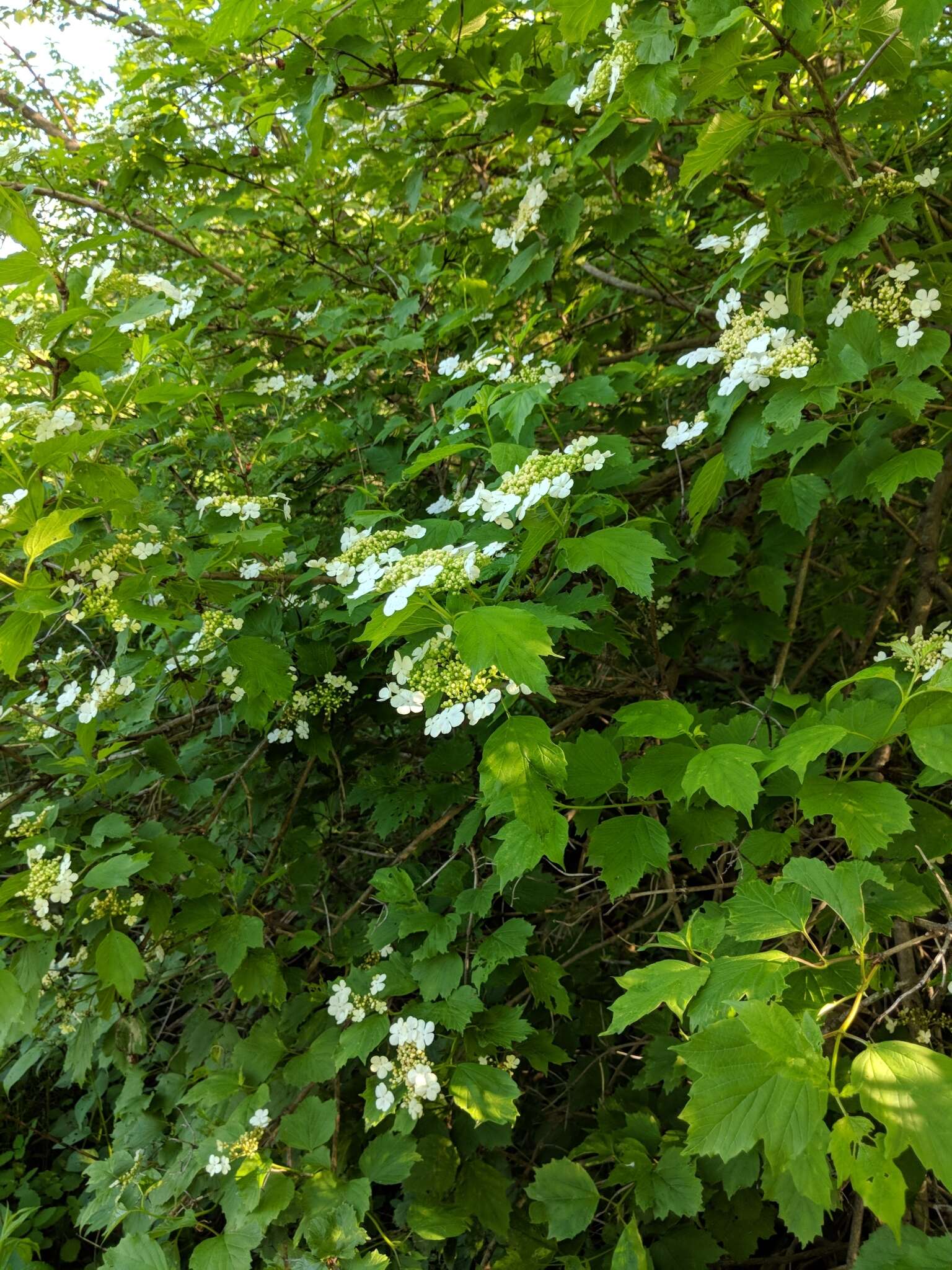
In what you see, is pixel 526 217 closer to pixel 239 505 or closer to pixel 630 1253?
→ pixel 239 505

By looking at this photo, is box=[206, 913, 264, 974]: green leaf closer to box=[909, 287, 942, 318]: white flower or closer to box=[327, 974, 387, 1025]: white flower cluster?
box=[327, 974, 387, 1025]: white flower cluster

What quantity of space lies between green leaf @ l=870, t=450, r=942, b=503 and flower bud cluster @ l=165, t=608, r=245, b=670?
5.13ft

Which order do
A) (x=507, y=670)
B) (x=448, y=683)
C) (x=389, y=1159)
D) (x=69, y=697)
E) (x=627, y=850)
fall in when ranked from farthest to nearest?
(x=69, y=697) < (x=389, y=1159) < (x=627, y=850) < (x=448, y=683) < (x=507, y=670)

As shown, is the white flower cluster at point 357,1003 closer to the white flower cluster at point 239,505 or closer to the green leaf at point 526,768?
the green leaf at point 526,768

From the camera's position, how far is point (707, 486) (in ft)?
5.92

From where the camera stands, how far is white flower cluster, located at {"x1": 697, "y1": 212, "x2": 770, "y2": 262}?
180 centimetres

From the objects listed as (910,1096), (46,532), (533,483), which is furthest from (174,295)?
(910,1096)

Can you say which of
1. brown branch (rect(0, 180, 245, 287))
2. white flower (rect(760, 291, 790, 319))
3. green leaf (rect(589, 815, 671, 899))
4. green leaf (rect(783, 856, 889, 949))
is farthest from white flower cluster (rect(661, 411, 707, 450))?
brown branch (rect(0, 180, 245, 287))

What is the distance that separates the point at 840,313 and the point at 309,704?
65.4 inches

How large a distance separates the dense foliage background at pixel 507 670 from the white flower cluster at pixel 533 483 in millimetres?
13

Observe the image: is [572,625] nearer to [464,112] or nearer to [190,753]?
[190,753]

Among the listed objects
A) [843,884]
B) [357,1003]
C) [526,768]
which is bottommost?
[357,1003]

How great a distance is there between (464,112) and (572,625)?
199 cm

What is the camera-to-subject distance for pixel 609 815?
6.90ft
